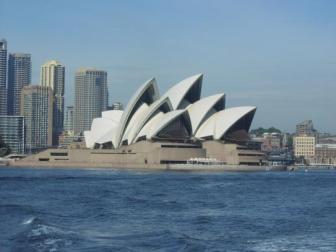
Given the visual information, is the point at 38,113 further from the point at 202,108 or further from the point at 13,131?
the point at 202,108

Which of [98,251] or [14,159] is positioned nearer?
[98,251]

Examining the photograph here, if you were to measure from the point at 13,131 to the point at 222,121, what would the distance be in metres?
85.2

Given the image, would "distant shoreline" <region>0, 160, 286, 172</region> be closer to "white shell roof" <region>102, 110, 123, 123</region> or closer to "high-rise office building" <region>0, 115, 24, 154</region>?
"white shell roof" <region>102, 110, 123, 123</region>

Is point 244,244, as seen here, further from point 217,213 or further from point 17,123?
point 17,123

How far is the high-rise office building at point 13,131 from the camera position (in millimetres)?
165250

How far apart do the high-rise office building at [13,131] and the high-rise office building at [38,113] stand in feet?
56.5

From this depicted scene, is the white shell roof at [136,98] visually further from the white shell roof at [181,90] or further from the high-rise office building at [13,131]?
the high-rise office building at [13,131]

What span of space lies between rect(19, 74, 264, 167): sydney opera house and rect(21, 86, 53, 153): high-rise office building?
88.1 meters

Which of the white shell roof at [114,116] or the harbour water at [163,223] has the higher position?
the white shell roof at [114,116]

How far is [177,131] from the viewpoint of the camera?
314ft

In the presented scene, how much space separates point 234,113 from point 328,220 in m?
69.2

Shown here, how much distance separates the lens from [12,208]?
27.8m

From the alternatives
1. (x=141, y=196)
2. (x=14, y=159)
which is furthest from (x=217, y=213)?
(x=14, y=159)

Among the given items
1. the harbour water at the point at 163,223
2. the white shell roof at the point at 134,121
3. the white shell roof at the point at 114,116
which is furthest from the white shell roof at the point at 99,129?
the harbour water at the point at 163,223
